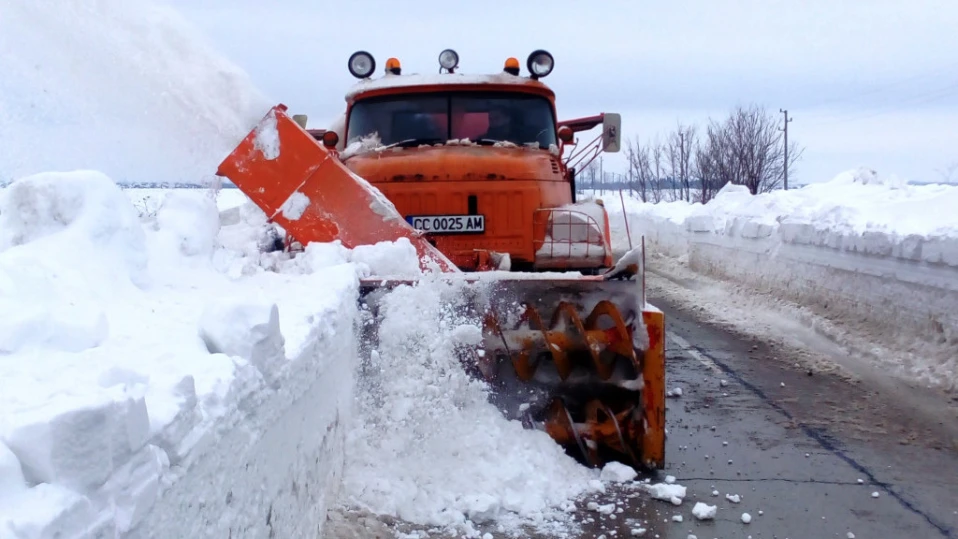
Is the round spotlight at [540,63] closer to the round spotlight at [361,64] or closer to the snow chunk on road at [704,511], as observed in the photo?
the round spotlight at [361,64]

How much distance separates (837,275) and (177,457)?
954cm

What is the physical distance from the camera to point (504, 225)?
6031 mm

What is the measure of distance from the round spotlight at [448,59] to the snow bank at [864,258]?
196 inches

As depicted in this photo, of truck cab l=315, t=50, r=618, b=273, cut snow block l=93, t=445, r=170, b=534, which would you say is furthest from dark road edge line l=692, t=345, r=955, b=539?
cut snow block l=93, t=445, r=170, b=534

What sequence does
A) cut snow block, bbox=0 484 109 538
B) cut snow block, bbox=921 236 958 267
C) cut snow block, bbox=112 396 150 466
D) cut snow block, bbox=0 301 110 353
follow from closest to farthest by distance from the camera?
cut snow block, bbox=0 484 109 538 < cut snow block, bbox=112 396 150 466 < cut snow block, bbox=0 301 110 353 < cut snow block, bbox=921 236 958 267

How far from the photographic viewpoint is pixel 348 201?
537cm

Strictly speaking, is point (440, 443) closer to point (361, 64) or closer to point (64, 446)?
point (64, 446)

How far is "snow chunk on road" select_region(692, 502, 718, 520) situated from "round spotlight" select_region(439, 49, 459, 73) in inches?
170

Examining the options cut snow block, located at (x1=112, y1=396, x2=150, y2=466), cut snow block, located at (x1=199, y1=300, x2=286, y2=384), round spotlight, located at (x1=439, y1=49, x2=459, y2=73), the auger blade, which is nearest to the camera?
cut snow block, located at (x1=112, y1=396, x2=150, y2=466)

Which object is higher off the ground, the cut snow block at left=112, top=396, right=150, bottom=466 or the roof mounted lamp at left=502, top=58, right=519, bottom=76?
the roof mounted lamp at left=502, top=58, right=519, bottom=76

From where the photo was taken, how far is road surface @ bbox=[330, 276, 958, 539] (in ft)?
14.0

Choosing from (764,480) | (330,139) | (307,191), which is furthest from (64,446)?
(330,139)

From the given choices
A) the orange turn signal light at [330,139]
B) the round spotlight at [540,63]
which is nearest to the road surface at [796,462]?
the round spotlight at [540,63]

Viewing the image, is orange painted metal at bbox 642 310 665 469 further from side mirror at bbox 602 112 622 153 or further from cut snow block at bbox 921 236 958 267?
cut snow block at bbox 921 236 958 267
